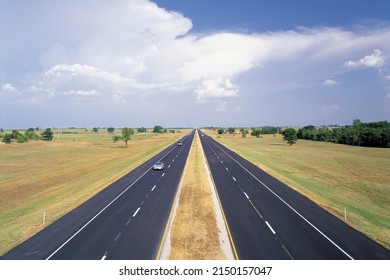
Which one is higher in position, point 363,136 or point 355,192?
point 363,136

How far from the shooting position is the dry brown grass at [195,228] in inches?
575

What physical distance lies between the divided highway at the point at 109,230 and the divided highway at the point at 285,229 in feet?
16.8

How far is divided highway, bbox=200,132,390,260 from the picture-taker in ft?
48.5

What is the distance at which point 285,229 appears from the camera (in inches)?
709

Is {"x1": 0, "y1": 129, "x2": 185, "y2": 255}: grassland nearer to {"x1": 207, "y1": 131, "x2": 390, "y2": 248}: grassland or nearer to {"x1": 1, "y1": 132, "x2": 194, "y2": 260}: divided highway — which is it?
{"x1": 1, "y1": 132, "x2": 194, "y2": 260}: divided highway

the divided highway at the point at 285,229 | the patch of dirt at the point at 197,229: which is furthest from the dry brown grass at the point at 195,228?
the divided highway at the point at 285,229

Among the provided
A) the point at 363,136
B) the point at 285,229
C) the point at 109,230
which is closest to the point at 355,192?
the point at 285,229

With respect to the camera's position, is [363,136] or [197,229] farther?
[363,136]

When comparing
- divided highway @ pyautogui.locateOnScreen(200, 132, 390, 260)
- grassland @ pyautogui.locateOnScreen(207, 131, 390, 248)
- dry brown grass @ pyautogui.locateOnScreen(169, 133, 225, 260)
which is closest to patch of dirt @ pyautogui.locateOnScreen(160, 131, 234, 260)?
dry brown grass @ pyautogui.locateOnScreen(169, 133, 225, 260)

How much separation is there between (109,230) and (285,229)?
11.6 m

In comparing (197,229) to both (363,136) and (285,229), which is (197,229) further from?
(363,136)

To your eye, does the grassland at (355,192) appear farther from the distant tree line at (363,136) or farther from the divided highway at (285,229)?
the distant tree line at (363,136)

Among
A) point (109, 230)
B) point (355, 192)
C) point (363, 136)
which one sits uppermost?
point (363, 136)
